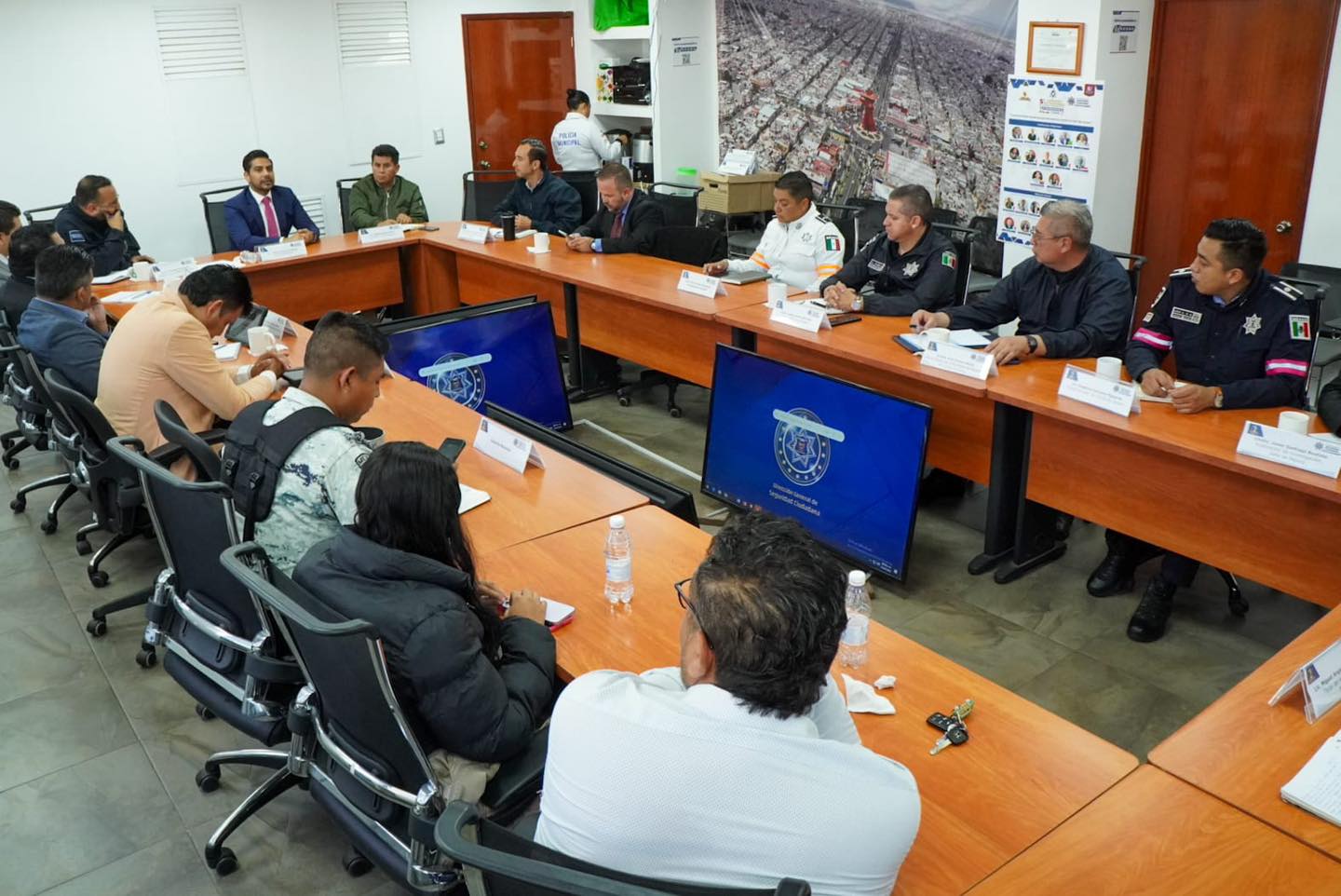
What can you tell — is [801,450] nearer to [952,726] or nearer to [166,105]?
[952,726]

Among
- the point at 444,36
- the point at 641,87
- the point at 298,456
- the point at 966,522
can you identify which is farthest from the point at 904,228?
the point at 444,36

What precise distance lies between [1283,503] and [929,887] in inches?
76.8

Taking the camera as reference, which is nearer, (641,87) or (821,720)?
(821,720)

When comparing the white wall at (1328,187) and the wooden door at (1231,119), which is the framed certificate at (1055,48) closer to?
the wooden door at (1231,119)

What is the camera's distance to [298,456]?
7.92ft

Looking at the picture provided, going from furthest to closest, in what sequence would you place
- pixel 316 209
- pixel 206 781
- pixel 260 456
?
1. pixel 316 209
2. pixel 206 781
3. pixel 260 456

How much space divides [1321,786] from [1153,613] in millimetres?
1766

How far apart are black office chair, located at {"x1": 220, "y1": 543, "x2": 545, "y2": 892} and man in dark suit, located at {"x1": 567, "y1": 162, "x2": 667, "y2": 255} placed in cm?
404

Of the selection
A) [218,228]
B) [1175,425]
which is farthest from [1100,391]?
[218,228]

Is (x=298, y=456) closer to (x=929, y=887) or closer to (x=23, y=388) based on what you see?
(x=929, y=887)

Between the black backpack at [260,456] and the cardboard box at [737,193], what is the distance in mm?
5900

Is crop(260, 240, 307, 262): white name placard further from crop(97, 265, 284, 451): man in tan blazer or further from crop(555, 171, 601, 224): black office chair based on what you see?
crop(97, 265, 284, 451): man in tan blazer

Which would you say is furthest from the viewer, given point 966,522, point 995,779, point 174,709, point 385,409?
point 966,522

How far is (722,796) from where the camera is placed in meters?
1.28
